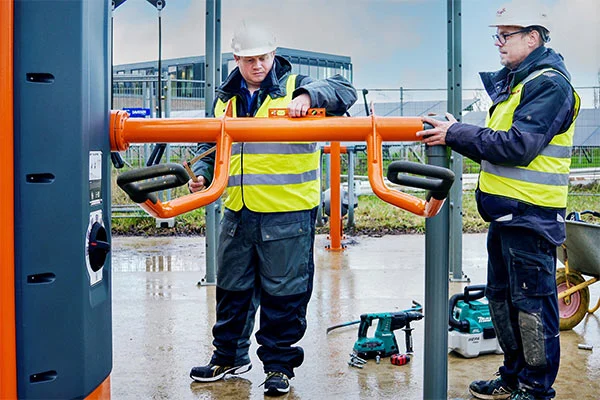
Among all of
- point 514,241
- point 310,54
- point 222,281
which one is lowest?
point 222,281

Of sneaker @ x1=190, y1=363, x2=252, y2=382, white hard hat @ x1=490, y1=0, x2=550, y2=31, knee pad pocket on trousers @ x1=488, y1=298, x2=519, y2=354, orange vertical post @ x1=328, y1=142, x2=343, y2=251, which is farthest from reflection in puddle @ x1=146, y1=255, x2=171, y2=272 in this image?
white hard hat @ x1=490, y1=0, x2=550, y2=31

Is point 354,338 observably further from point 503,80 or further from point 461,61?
point 461,61

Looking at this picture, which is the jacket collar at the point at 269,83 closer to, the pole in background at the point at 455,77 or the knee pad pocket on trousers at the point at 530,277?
the knee pad pocket on trousers at the point at 530,277

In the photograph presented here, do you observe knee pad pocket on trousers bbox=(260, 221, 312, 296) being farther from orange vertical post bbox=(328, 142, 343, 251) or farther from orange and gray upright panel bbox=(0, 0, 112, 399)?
orange vertical post bbox=(328, 142, 343, 251)

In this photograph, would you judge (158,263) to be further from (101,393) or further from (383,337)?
(101,393)

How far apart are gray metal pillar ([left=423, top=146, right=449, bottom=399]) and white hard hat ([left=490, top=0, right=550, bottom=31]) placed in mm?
1252

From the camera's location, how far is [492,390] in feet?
11.6

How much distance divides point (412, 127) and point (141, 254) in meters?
5.87

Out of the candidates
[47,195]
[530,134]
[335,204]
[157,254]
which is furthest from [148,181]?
[335,204]

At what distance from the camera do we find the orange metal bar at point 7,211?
65.3 inches

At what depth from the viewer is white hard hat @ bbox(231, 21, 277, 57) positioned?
3416 millimetres

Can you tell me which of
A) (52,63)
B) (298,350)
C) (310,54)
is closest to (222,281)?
(298,350)

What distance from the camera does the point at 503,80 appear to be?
3.39 meters

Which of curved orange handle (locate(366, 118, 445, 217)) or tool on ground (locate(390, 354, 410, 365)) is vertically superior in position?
curved orange handle (locate(366, 118, 445, 217))
